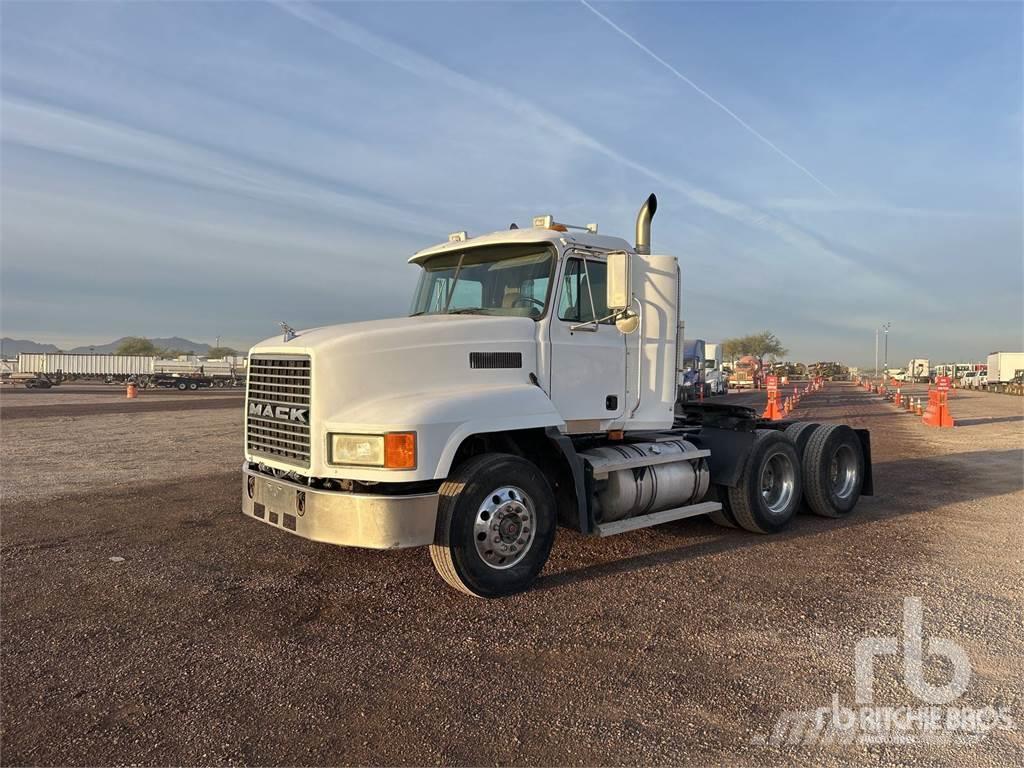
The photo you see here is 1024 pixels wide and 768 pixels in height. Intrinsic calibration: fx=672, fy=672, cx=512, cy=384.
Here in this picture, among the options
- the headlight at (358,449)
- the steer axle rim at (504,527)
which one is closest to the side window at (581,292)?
the steer axle rim at (504,527)

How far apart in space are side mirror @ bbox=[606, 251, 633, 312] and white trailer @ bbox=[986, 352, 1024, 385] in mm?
64456

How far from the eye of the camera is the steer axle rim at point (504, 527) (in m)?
4.87

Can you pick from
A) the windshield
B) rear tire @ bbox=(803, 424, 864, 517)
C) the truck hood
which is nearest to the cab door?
the windshield

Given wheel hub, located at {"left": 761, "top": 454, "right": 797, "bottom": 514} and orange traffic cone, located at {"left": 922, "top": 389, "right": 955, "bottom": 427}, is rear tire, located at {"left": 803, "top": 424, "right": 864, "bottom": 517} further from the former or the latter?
orange traffic cone, located at {"left": 922, "top": 389, "right": 955, "bottom": 427}

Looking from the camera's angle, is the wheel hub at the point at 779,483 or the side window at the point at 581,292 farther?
the wheel hub at the point at 779,483

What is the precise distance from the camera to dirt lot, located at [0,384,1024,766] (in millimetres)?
3107

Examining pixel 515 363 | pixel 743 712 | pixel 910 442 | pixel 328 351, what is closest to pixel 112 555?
pixel 328 351

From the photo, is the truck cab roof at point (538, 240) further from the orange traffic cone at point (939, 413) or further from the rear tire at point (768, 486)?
the orange traffic cone at point (939, 413)

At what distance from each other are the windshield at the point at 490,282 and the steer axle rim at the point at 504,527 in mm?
1633

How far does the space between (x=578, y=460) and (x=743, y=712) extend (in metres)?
2.44

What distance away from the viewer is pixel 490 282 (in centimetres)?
612

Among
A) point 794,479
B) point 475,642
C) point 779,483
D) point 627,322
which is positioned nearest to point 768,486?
point 779,483

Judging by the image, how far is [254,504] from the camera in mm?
5441

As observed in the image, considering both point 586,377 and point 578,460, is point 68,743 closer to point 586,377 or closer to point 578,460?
point 578,460
